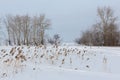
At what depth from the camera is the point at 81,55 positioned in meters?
8.16

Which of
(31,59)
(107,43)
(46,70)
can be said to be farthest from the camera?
(107,43)

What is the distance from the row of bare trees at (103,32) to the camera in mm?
36562

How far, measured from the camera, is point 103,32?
37562 mm

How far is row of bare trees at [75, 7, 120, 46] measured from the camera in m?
36.6

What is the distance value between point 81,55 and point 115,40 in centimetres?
2906

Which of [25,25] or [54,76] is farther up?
[25,25]

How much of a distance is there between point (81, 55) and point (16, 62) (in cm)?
347

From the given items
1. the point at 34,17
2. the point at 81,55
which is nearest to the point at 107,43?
the point at 34,17

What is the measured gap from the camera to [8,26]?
29.0m

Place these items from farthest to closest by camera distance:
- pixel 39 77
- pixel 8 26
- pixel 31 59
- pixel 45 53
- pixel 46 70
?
1. pixel 8 26
2. pixel 45 53
3. pixel 31 59
4. pixel 46 70
5. pixel 39 77

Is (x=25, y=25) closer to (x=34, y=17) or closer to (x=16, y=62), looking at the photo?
(x=34, y=17)

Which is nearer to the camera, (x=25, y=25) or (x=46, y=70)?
(x=46, y=70)

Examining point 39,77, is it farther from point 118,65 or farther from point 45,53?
point 118,65

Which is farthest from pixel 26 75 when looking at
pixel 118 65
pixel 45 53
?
pixel 118 65
